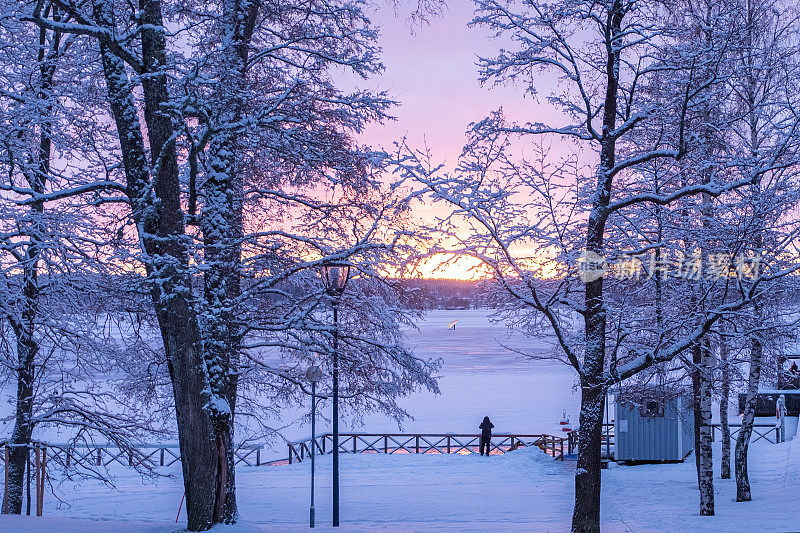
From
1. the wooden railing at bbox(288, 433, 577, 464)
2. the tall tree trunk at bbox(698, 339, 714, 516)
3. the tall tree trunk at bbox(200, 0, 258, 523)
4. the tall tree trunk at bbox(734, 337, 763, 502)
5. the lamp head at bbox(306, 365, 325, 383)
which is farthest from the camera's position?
the wooden railing at bbox(288, 433, 577, 464)

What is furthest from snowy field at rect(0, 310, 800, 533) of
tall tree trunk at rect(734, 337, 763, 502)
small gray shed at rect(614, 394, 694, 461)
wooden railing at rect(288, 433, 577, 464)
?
wooden railing at rect(288, 433, 577, 464)

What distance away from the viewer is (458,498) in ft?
55.1

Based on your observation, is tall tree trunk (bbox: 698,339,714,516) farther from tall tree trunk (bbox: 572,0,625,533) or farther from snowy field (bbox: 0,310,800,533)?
tall tree trunk (bbox: 572,0,625,533)

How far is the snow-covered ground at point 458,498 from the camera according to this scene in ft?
40.6

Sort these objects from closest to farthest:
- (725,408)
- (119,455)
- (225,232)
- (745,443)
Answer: (225,232) → (119,455) → (745,443) → (725,408)

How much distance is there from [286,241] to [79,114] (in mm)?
4832

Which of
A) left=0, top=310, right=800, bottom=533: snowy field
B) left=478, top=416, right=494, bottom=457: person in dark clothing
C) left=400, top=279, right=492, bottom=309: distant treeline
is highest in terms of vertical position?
left=400, top=279, right=492, bottom=309: distant treeline

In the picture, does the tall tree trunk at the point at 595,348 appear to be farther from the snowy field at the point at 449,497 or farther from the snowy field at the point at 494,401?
the snowy field at the point at 494,401

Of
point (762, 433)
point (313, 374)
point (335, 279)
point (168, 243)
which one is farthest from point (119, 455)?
point (762, 433)

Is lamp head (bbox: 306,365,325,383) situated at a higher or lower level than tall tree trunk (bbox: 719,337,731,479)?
A: higher

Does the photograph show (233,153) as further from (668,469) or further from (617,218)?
(668,469)

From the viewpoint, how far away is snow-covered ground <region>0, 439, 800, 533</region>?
1238 cm

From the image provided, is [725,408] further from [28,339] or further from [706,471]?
[28,339]

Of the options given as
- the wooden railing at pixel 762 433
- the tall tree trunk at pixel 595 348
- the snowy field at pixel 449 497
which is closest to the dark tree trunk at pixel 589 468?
the tall tree trunk at pixel 595 348
